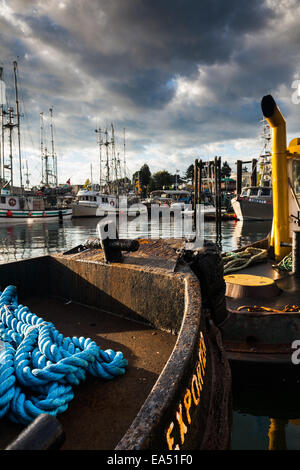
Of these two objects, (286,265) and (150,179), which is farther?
(150,179)

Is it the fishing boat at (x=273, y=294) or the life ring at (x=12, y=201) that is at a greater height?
the life ring at (x=12, y=201)

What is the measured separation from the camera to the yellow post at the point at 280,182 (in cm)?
671

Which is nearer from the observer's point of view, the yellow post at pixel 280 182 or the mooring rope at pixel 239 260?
the mooring rope at pixel 239 260

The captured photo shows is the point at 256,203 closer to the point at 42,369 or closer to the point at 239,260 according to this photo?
the point at 239,260

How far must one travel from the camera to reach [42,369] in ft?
6.04

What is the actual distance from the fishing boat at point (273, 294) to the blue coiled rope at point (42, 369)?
5.91 ft

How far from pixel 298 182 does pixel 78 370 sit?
7.04 metres

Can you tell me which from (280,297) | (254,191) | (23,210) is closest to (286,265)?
(280,297)

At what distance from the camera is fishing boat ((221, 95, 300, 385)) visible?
12.3 feet

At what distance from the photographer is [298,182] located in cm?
728

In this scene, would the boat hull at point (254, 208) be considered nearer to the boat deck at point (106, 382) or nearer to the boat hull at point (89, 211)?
the boat hull at point (89, 211)

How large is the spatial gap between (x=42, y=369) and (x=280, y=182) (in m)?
6.56

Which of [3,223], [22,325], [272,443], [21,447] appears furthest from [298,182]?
[3,223]

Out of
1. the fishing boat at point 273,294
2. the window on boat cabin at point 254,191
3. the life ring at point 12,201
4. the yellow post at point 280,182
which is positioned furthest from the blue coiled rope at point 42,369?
the life ring at point 12,201
